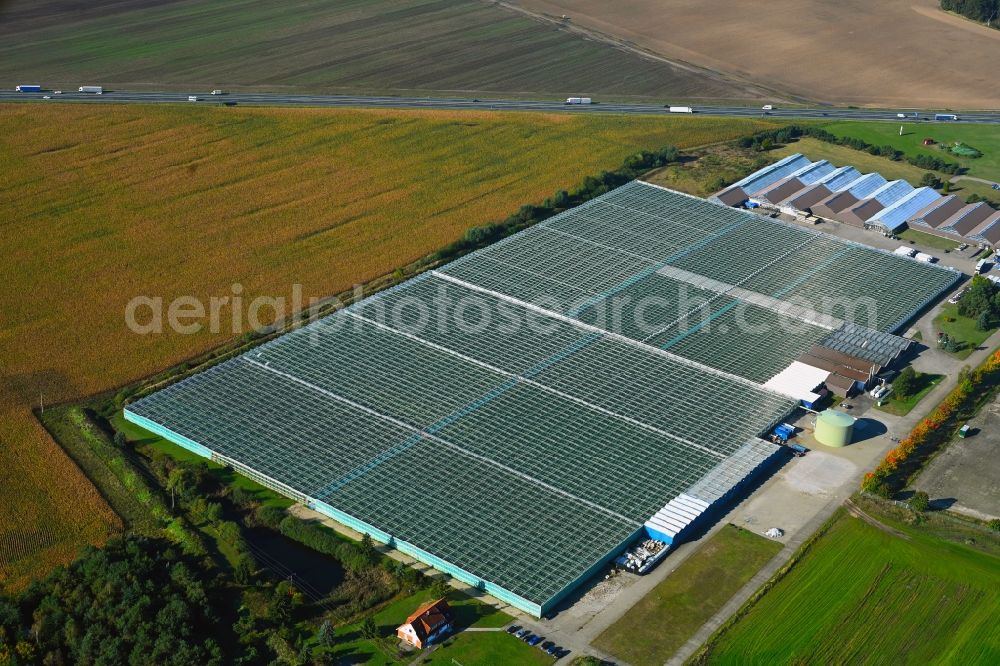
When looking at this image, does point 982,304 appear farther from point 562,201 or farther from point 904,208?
point 562,201

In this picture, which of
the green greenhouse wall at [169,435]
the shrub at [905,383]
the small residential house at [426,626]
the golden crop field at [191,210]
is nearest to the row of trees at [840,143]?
the golden crop field at [191,210]

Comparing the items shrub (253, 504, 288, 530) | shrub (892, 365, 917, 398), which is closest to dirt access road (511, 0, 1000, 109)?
shrub (892, 365, 917, 398)

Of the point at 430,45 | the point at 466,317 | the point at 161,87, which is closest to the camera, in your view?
the point at 466,317

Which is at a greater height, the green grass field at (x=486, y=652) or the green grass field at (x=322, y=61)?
the green grass field at (x=322, y=61)

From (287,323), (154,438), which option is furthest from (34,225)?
(154,438)

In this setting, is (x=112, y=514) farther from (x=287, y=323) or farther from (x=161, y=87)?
(x=161, y=87)

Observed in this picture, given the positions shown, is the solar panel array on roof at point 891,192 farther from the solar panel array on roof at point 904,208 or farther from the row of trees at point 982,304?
the row of trees at point 982,304
